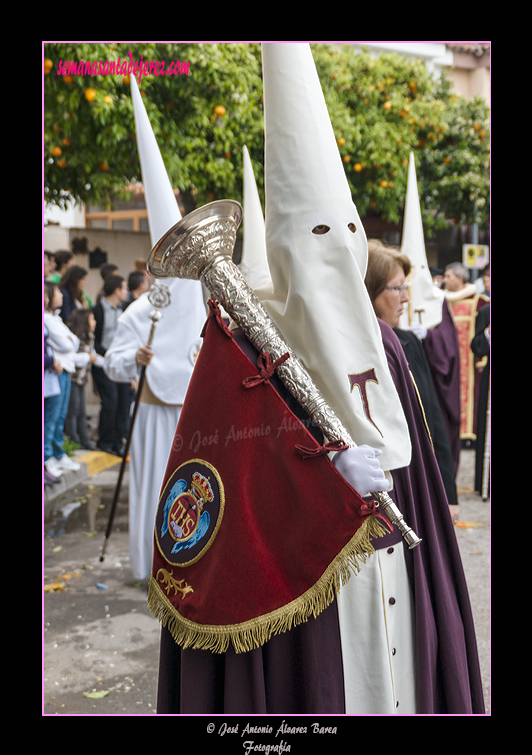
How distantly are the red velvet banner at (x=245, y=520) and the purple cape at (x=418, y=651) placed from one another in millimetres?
147

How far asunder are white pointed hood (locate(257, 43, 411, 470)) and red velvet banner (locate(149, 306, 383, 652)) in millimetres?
213

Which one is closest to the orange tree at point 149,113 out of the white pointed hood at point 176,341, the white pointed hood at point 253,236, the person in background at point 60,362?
the person in background at point 60,362

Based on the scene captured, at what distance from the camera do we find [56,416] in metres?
7.36

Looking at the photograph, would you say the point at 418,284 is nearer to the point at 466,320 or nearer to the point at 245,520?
the point at 466,320

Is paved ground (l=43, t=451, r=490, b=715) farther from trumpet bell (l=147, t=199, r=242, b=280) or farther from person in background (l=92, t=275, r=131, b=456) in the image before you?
trumpet bell (l=147, t=199, r=242, b=280)

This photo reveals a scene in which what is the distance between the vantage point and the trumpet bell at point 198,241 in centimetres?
197

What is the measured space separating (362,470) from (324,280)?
1.92 feet

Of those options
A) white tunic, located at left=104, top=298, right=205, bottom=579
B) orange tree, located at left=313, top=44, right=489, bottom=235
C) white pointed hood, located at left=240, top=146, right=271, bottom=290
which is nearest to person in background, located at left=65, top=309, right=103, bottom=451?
white pointed hood, located at left=240, top=146, right=271, bottom=290

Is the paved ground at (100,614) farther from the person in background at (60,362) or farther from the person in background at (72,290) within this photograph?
the person in background at (72,290)

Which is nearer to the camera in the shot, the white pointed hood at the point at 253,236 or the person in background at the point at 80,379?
the white pointed hood at the point at 253,236

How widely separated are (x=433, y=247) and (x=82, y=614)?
18.0 metres

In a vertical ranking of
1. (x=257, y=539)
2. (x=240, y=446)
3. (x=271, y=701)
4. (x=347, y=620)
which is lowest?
(x=271, y=701)
